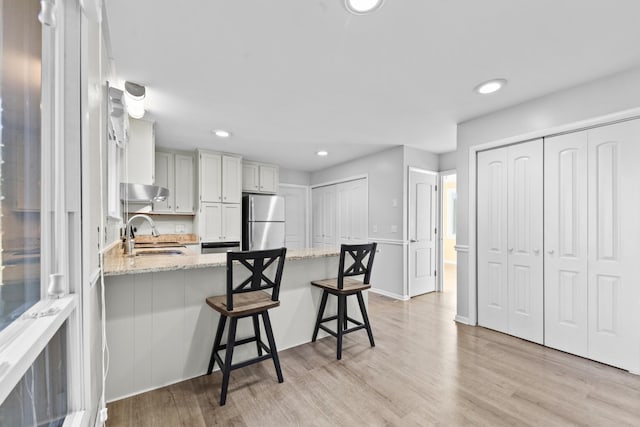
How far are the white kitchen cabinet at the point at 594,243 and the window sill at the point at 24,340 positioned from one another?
3.38 metres

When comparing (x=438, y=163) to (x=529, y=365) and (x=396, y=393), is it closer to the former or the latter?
(x=529, y=365)

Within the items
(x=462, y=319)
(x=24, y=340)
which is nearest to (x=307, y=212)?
(x=462, y=319)

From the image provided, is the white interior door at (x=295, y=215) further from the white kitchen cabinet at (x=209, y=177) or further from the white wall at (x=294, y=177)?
the white kitchen cabinet at (x=209, y=177)

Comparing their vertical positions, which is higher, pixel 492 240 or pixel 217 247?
pixel 492 240

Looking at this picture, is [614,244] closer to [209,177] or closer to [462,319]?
[462,319]

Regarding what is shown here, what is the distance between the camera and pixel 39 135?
0.84 meters

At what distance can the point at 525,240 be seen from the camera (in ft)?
8.95

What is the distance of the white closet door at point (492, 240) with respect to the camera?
2.88 m

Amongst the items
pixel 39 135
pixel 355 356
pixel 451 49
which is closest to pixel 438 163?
pixel 451 49

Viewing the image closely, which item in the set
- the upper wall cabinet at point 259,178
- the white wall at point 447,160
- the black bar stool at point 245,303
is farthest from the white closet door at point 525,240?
the upper wall cabinet at point 259,178

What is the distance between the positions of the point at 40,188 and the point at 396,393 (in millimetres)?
2123

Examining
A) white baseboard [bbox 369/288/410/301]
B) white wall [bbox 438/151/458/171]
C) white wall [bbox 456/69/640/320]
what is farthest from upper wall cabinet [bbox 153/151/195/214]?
white wall [bbox 438/151/458/171]

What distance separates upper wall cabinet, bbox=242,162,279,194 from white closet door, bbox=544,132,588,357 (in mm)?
4085

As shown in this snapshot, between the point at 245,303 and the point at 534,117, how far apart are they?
304cm
